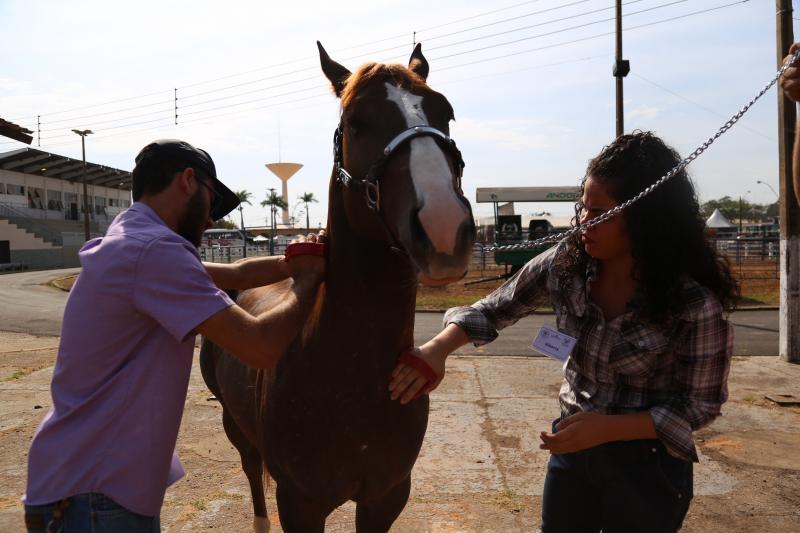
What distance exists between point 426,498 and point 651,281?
9.45 ft

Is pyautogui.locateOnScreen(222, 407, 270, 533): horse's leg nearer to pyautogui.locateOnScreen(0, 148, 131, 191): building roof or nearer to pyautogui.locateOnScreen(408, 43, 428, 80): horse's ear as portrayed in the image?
pyautogui.locateOnScreen(408, 43, 428, 80): horse's ear

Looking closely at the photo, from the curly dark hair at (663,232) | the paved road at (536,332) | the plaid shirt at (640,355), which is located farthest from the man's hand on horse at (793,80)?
the paved road at (536,332)

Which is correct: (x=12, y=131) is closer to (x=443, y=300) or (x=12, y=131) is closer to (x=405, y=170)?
(x=405, y=170)

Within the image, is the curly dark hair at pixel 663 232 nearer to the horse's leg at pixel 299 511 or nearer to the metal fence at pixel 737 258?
the horse's leg at pixel 299 511

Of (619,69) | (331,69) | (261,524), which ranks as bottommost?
(261,524)

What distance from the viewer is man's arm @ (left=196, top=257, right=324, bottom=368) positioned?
5.48 ft

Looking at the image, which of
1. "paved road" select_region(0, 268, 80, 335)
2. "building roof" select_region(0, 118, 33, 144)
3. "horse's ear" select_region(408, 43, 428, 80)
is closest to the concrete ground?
"horse's ear" select_region(408, 43, 428, 80)

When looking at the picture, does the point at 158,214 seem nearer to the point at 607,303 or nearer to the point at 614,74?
the point at 607,303

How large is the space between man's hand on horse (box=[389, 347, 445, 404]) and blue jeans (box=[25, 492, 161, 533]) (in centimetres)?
93

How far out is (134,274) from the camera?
1.60 meters

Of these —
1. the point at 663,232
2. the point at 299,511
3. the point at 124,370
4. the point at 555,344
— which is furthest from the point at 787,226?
the point at 124,370

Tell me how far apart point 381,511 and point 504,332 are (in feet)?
32.1

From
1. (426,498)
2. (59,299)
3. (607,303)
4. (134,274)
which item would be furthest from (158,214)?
(59,299)

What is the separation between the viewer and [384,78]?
2.07 m
